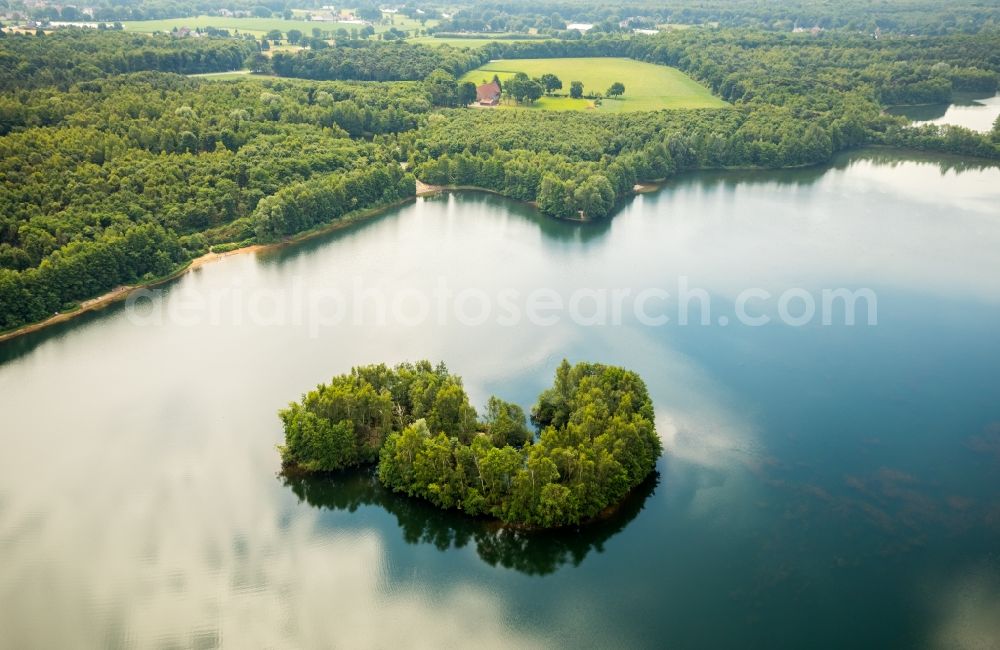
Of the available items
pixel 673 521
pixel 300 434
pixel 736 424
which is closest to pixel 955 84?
pixel 736 424

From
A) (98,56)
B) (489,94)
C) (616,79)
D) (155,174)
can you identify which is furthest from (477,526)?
(616,79)

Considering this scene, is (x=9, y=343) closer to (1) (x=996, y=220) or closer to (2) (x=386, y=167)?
(2) (x=386, y=167)

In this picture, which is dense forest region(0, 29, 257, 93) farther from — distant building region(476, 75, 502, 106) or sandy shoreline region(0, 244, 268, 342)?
distant building region(476, 75, 502, 106)

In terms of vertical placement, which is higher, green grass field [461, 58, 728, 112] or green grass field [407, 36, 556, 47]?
green grass field [407, 36, 556, 47]

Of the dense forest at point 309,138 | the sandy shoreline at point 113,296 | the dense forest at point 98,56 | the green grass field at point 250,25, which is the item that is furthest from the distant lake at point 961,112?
the green grass field at point 250,25

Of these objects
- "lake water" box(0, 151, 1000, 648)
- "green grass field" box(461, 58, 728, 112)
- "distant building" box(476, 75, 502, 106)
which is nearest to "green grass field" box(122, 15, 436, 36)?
"green grass field" box(461, 58, 728, 112)

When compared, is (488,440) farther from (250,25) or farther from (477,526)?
(250,25)
